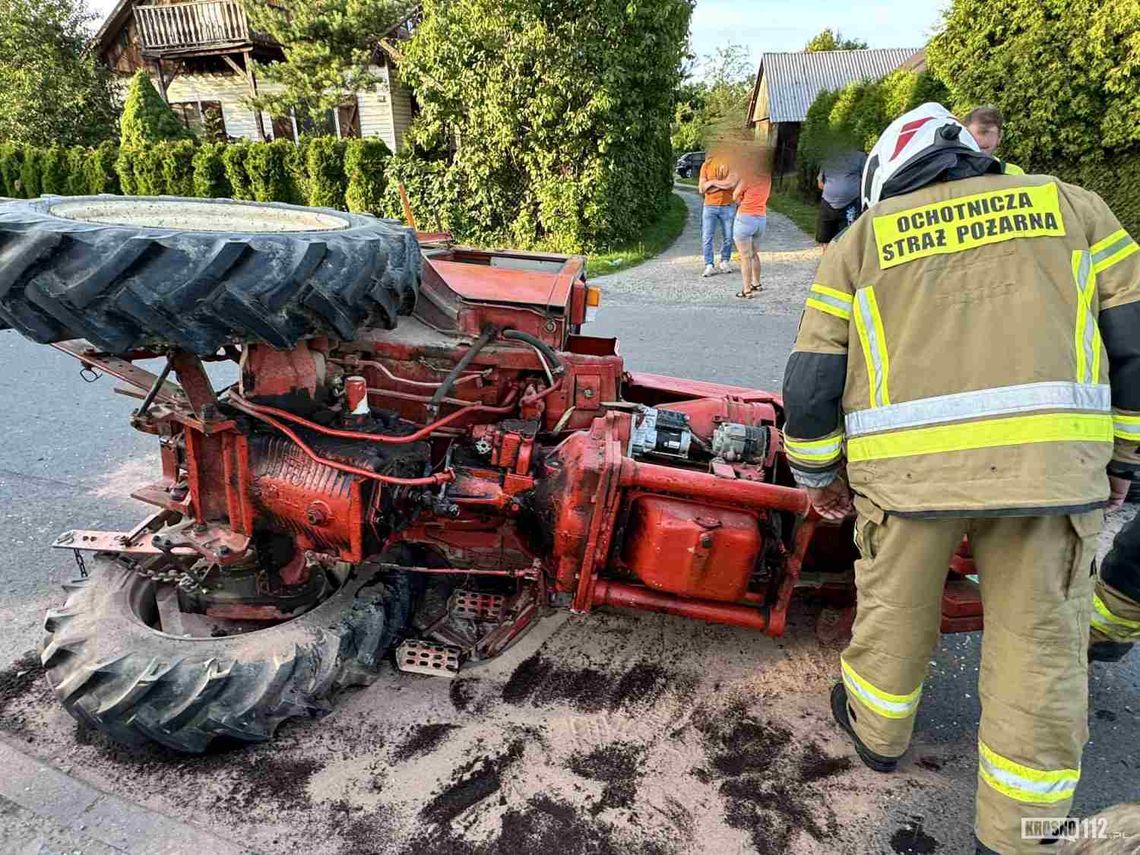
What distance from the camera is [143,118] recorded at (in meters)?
17.4

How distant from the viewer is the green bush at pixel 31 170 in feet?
59.8

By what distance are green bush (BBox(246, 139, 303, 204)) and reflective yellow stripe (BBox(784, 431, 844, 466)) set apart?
16.0 metres

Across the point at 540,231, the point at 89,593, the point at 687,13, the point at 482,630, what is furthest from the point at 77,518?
the point at 687,13

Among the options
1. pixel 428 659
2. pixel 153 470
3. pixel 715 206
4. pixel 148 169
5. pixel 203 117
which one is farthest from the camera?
pixel 203 117

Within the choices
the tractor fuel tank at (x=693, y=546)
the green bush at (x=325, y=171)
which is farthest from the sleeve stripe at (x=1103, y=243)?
the green bush at (x=325, y=171)

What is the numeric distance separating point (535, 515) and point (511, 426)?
35cm

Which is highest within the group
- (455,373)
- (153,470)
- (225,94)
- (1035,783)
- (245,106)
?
(225,94)

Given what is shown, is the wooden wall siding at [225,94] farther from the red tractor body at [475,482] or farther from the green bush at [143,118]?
the red tractor body at [475,482]

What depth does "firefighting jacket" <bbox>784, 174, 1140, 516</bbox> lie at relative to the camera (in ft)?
6.06

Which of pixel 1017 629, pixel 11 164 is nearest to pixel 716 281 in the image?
pixel 1017 629

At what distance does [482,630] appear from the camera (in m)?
2.96

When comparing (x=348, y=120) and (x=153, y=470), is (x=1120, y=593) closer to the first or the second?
(x=153, y=470)

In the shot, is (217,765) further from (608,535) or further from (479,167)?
(479,167)

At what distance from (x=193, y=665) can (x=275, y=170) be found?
15.9 meters
